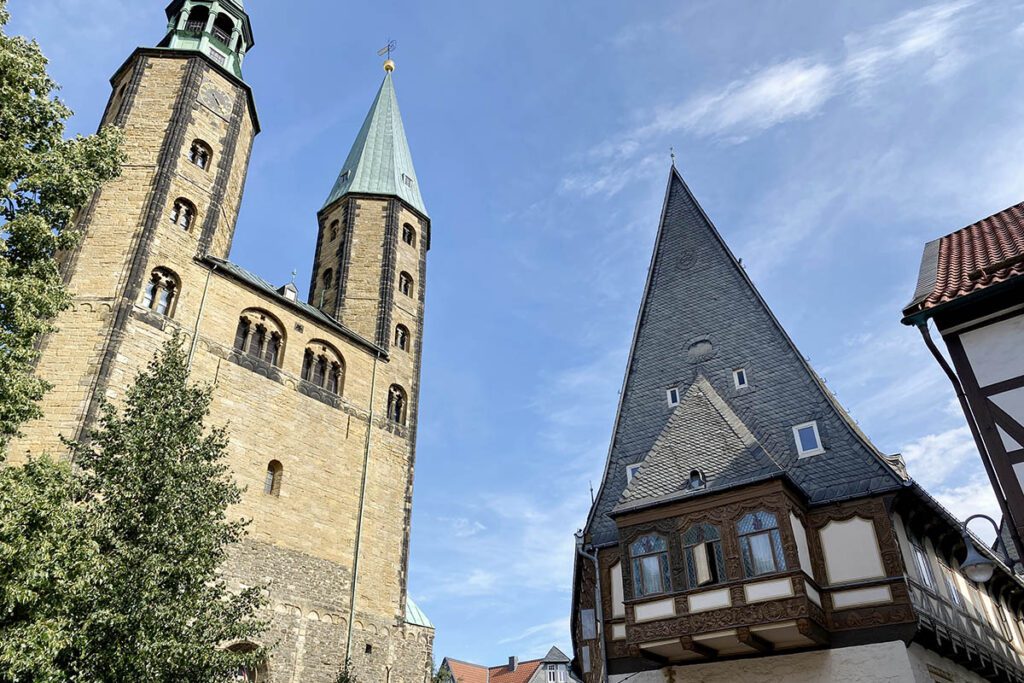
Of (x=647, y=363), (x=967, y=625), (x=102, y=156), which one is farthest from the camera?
(x=647, y=363)

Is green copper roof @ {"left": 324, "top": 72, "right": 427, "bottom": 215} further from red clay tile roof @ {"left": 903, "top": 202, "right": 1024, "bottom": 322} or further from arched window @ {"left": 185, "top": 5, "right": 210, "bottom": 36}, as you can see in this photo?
red clay tile roof @ {"left": 903, "top": 202, "right": 1024, "bottom": 322}

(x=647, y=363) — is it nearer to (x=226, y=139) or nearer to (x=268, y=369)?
(x=268, y=369)

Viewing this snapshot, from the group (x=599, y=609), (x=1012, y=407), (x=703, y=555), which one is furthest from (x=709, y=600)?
(x=1012, y=407)

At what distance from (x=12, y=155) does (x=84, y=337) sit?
982cm

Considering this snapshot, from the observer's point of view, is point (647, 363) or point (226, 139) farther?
point (226, 139)

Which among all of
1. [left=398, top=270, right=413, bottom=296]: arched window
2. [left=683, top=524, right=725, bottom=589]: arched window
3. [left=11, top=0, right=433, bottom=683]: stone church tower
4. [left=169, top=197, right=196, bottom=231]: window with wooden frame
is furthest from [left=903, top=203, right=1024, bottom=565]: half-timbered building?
[left=398, top=270, right=413, bottom=296]: arched window

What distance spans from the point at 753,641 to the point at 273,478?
553 inches

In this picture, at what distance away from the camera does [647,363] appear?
65.4ft

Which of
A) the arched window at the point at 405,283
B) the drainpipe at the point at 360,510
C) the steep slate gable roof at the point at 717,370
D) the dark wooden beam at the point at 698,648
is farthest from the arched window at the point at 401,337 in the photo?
the dark wooden beam at the point at 698,648

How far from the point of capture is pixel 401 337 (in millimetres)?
29203

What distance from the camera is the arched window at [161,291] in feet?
65.8

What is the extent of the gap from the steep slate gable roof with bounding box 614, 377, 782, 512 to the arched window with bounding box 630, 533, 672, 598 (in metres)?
0.80

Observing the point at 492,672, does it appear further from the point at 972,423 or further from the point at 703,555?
the point at 972,423

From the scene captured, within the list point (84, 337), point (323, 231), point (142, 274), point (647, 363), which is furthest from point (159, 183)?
point (647, 363)
